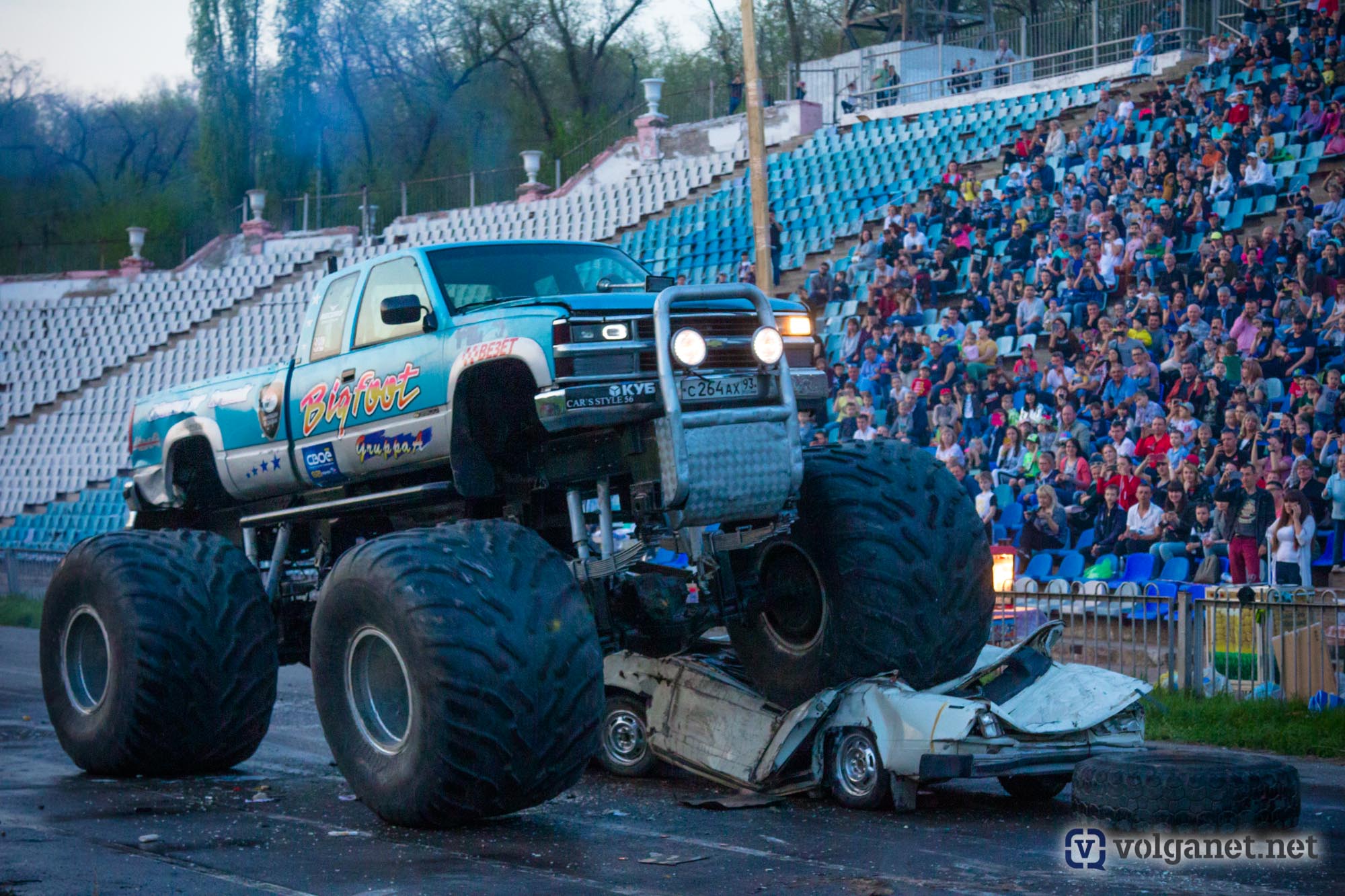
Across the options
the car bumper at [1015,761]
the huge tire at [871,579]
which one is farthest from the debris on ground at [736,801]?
the car bumper at [1015,761]

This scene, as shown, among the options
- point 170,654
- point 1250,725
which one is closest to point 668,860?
point 170,654

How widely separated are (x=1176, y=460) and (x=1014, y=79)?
59.4ft

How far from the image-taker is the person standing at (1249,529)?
1436cm

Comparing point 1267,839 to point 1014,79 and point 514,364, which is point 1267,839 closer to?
point 514,364

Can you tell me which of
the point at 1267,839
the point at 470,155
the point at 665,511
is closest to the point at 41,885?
the point at 665,511

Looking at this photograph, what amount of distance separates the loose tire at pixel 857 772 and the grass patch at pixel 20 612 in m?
17.6

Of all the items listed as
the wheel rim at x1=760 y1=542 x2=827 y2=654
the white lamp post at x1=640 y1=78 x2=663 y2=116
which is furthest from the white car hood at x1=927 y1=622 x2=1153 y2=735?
the white lamp post at x1=640 y1=78 x2=663 y2=116

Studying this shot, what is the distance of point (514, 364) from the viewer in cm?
841

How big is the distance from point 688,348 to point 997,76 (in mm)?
26794

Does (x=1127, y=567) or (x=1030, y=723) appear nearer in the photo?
(x=1030, y=723)

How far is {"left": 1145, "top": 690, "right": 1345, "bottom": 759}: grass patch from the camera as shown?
1078 cm

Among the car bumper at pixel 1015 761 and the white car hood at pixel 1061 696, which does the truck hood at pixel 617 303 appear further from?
the car bumper at pixel 1015 761

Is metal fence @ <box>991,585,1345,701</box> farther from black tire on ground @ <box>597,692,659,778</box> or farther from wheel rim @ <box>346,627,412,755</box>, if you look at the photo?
wheel rim @ <box>346,627,412,755</box>

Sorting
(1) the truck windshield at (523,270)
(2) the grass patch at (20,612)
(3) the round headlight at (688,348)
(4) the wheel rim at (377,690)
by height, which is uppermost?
(1) the truck windshield at (523,270)
